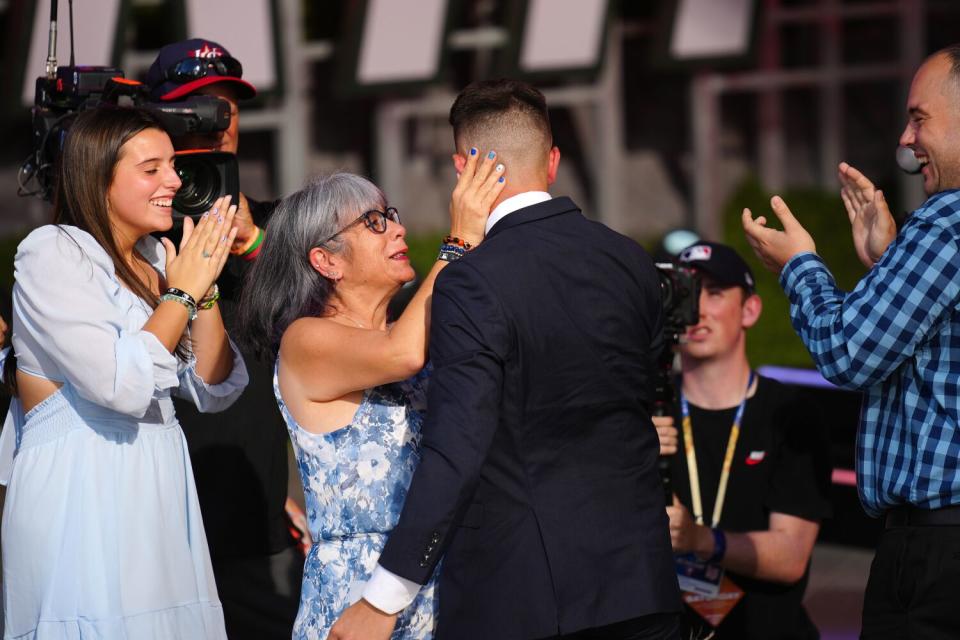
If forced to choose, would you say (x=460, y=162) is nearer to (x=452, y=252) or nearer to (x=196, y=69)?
(x=452, y=252)

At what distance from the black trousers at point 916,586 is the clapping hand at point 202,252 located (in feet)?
5.42

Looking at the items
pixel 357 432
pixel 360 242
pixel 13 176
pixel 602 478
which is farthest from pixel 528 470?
pixel 13 176

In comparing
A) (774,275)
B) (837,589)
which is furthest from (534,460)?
(774,275)

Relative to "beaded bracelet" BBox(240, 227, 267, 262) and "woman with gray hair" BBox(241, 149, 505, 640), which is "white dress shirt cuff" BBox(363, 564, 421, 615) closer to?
"woman with gray hair" BBox(241, 149, 505, 640)

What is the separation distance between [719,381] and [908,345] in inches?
49.6

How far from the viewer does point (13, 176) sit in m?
9.63

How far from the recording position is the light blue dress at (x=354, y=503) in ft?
9.63

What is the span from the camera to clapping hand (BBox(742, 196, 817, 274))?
2.98 meters

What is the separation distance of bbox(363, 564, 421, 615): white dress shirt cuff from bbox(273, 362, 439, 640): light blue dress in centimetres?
31

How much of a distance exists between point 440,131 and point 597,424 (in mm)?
9246

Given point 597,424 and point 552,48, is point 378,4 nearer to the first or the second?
point 552,48

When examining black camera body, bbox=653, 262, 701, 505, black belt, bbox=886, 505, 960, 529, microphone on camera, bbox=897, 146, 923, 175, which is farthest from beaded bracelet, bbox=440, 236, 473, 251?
black belt, bbox=886, 505, 960, 529

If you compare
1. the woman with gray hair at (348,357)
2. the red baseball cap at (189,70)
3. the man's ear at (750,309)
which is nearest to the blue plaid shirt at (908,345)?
the woman with gray hair at (348,357)

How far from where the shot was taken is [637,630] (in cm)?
274
